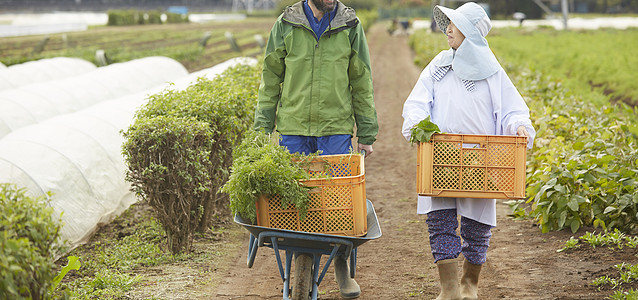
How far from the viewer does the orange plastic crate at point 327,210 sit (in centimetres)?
380

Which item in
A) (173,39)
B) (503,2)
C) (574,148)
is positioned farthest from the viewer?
(503,2)

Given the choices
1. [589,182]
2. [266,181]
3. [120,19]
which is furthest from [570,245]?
[120,19]

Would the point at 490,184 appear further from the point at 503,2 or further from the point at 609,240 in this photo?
the point at 503,2

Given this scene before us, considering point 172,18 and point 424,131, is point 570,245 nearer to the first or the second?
point 424,131

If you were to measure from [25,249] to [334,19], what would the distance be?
7.84 ft

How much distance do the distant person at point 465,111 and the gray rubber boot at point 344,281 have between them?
71 cm

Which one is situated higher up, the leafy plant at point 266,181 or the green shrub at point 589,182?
the leafy plant at point 266,181

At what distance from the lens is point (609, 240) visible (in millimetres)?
5184

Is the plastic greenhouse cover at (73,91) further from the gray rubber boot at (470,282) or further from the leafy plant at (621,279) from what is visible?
the leafy plant at (621,279)

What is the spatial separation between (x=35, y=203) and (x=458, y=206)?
2.39 m

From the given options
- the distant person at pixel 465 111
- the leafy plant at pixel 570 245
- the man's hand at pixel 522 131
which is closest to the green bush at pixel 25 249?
the distant person at pixel 465 111

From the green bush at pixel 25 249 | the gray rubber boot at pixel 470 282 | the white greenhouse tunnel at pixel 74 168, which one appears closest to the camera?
the green bush at pixel 25 249

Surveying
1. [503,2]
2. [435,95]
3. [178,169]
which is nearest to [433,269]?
[435,95]

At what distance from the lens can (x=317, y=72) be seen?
14.3ft
